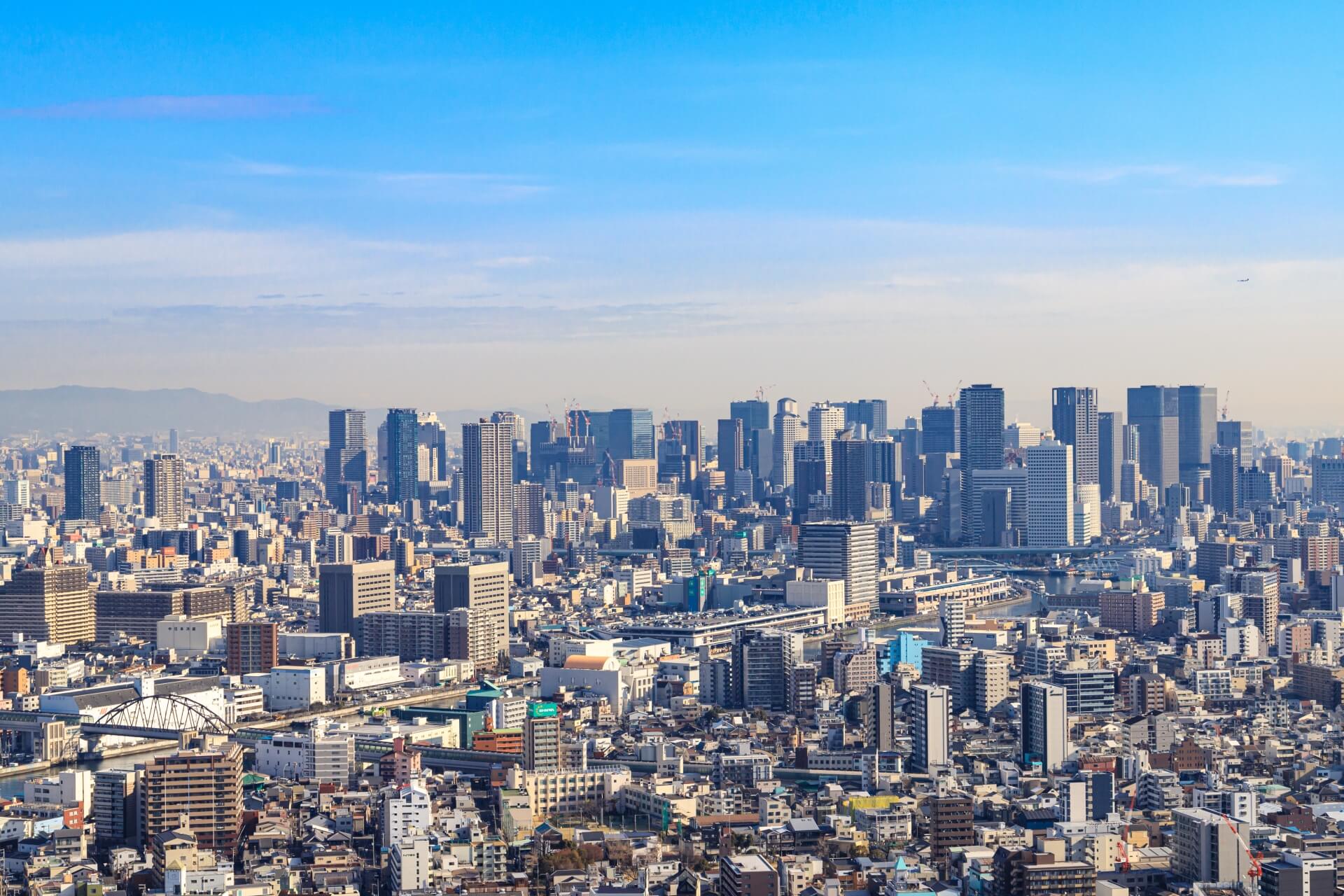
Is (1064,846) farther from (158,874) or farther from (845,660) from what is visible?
(845,660)

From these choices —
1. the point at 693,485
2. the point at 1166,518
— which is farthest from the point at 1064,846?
the point at 693,485

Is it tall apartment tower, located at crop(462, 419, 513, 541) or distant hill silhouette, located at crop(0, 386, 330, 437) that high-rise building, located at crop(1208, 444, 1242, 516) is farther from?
distant hill silhouette, located at crop(0, 386, 330, 437)

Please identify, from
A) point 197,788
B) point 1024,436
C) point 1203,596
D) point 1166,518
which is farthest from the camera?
point 1024,436

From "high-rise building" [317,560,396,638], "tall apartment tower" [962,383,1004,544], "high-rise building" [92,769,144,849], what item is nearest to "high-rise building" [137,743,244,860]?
"high-rise building" [92,769,144,849]

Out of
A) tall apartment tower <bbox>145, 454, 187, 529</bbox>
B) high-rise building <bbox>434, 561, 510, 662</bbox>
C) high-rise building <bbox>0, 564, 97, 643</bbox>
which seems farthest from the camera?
tall apartment tower <bbox>145, 454, 187, 529</bbox>

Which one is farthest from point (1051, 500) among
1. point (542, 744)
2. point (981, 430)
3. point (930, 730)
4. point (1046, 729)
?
point (542, 744)

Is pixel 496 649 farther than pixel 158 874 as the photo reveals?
Yes

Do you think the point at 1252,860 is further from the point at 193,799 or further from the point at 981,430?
the point at 981,430
